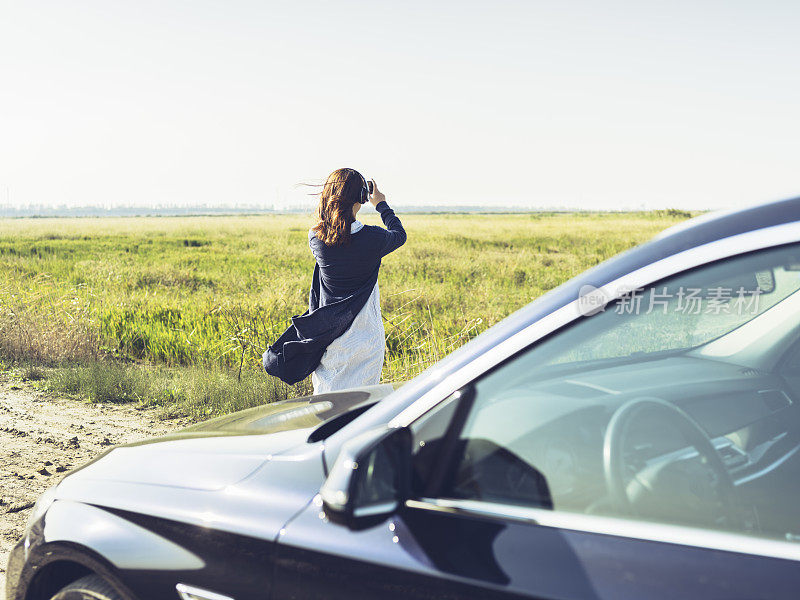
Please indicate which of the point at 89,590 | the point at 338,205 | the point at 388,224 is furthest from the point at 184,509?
the point at 388,224

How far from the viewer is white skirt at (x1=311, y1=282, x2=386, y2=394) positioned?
4.22 meters

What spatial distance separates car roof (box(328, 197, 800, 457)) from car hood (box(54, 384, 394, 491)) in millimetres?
249

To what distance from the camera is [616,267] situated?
4.61 ft


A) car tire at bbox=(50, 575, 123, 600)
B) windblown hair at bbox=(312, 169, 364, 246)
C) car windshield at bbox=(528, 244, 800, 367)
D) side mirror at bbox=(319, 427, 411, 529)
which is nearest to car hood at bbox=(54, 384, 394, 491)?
car tire at bbox=(50, 575, 123, 600)

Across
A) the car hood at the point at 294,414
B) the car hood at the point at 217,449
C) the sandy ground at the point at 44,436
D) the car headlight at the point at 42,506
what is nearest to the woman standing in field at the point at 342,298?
the sandy ground at the point at 44,436

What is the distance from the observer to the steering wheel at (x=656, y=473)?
1349 millimetres

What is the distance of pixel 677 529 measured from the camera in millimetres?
1259

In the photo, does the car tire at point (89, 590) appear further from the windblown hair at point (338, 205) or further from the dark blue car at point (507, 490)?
the windblown hair at point (338, 205)

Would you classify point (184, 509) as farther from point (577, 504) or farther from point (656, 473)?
point (656, 473)

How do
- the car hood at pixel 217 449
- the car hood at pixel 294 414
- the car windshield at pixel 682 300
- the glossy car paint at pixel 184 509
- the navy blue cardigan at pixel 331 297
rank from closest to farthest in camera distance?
the car windshield at pixel 682 300
the glossy car paint at pixel 184 509
the car hood at pixel 217 449
the car hood at pixel 294 414
the navy blue cardigan at pixel 331 297

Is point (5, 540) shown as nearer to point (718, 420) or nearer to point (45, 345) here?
point (718, 420)

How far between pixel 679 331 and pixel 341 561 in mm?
1310

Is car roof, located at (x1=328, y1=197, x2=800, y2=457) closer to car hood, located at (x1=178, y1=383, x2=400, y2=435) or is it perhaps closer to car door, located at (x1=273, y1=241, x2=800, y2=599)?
car door, located at (x1=273, y1=241, x2=800, y2=599)

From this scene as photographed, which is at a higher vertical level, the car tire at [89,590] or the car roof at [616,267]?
the car roof at [616,267]
